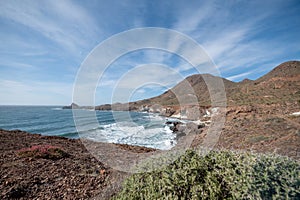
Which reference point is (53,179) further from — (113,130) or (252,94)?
(252,94)

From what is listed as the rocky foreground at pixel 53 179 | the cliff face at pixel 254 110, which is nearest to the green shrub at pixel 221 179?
the cliff face at pixel 254 110

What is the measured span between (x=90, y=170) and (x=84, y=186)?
1169mm

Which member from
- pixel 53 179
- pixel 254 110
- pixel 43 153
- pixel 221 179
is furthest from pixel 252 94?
pixel 53 179

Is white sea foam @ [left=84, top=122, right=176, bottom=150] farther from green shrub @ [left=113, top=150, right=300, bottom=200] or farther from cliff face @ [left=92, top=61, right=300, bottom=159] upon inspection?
green shrub @ [left=113, top=150, right=300, bottom=200]

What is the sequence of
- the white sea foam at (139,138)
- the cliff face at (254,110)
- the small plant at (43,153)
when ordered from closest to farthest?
the small plant at (43,153)
the cliff face at (254,110)
the white sea foam at (139,138)

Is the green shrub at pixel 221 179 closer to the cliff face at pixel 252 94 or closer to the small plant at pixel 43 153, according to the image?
the small plant at pixel 43 153

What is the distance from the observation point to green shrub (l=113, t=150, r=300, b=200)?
5.86 feet

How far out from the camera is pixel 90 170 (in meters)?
5.36

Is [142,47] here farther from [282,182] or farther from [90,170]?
[282,182]

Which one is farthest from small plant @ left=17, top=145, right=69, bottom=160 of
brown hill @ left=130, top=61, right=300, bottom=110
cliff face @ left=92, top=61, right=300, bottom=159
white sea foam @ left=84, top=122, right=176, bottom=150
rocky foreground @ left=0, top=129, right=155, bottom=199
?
white sea foam @ left=84, top=122, right=176, bottom=150

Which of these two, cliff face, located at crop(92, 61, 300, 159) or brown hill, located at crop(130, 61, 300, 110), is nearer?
cliff face, located at crop(92, 61, 300, 159)

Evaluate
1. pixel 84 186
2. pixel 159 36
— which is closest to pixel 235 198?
pixel 84 186

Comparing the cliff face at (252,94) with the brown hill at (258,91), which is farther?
the cliff face at (252,94)

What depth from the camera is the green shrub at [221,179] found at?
179 cm
